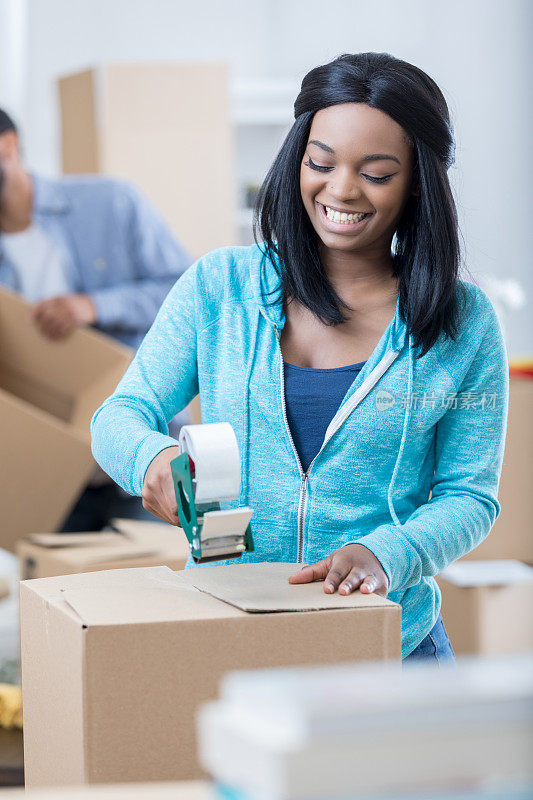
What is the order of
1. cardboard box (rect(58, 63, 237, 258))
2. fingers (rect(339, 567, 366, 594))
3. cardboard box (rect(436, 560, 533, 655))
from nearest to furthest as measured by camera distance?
fingers (rect(339, 567, 366, 594)) → cardboard box (rect(436, 560, 533, 655)) → cardboard box (rect(58, 63, 237, 258))

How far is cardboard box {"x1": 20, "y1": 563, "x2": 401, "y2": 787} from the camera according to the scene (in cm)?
81

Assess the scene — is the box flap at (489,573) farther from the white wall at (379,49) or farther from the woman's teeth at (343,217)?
the white wall at (379,49)

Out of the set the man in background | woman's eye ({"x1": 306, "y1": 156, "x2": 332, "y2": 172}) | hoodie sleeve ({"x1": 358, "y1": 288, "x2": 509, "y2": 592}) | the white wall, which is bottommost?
hoodie sleeve ({"x1": 358, "y1": 288, "x2": 509, "y2": 592})

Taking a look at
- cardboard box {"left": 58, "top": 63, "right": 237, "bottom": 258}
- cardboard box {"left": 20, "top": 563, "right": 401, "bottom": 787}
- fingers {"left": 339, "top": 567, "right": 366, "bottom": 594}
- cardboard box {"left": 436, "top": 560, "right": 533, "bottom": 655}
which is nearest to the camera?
cardboard box {"left": 20, "top": 563, "right": 401, "bottom": 787}

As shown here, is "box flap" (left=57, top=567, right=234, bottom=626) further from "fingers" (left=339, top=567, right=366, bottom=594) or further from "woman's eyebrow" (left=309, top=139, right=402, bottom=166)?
"woman's eyebrow" (left=309, top=139, right=402, bottom=166)

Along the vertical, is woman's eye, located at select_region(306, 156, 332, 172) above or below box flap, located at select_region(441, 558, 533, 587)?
above

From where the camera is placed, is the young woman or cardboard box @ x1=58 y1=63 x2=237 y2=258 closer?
the young woman

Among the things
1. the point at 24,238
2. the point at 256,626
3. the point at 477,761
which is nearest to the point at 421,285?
the point at 256,626

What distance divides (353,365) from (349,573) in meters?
0.27

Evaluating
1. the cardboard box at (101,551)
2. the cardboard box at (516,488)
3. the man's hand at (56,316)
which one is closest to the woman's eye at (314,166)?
the cardboard box at (101,551)

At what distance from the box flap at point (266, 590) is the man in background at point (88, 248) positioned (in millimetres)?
1659

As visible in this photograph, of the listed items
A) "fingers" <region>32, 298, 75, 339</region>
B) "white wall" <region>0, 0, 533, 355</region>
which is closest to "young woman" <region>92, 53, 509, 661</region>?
"fingers" <region>32, 298, 75, 339</region>

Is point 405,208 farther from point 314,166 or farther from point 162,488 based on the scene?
point 162,488

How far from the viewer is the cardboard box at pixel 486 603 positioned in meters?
2.21
